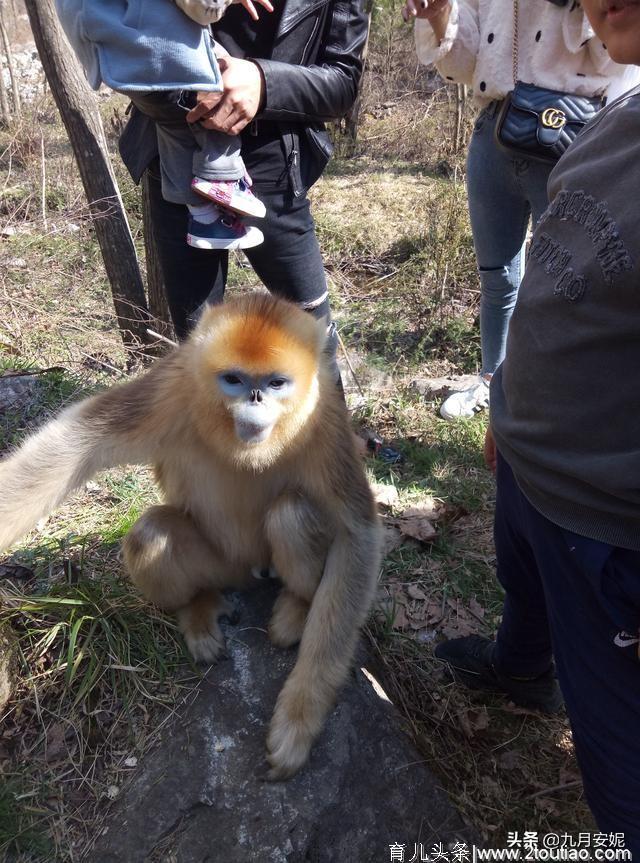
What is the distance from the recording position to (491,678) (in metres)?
2.96

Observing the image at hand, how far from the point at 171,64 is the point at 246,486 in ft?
5.50

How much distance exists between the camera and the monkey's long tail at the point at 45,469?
2.40 meters

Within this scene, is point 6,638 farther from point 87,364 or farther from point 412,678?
point 87,364

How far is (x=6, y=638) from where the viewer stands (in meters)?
2.48

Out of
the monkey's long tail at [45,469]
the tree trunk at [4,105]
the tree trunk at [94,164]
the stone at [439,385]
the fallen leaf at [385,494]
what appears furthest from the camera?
the tree trunk at [4,105]

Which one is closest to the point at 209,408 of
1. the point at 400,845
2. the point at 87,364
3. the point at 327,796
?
the point at 327,796

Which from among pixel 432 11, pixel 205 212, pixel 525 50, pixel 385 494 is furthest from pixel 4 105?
pixel 525 50

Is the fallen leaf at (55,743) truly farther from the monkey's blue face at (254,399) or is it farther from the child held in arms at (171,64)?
the child held in arms at (171,64)

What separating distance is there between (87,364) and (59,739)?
117 inches

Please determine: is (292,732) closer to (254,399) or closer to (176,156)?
(254,399)

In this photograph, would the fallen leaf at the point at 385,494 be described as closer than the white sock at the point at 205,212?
No

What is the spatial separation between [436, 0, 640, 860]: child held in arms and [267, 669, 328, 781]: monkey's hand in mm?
863

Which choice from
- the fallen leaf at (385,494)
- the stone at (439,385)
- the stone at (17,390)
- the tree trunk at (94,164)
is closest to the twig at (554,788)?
the fallen leaf at (385,494)

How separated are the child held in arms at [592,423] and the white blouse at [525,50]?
1.34 m
